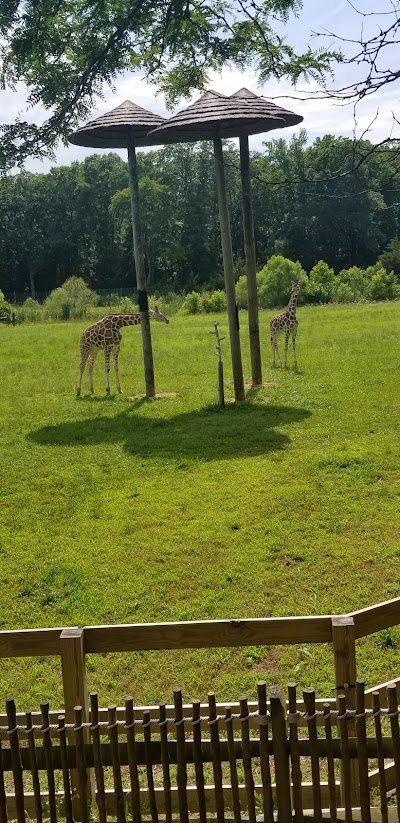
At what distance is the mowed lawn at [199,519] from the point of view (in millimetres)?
5203

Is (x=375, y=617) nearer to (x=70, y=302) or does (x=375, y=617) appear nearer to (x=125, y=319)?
(x=125, y=319)

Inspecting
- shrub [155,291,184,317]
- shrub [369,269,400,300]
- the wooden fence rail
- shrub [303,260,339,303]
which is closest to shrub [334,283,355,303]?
shrub [303,260,339,303]

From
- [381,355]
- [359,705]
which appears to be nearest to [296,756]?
[359,705]

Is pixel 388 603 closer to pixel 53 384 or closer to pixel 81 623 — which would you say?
pixel 81 623

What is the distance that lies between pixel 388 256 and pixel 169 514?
1937 inches

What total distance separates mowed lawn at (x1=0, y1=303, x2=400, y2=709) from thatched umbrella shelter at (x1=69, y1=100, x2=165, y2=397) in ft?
3.87

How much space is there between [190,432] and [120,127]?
566cm

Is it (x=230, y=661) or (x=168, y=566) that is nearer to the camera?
(x=230, y=661)

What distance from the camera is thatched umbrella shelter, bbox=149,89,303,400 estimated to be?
12305 mm

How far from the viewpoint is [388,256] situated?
5412 cm

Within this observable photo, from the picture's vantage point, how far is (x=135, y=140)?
14.6 m

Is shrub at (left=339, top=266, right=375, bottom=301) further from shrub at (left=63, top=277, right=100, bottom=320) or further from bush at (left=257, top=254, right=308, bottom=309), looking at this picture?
shrub at (left=63, top=277, right=100, bottom=320)

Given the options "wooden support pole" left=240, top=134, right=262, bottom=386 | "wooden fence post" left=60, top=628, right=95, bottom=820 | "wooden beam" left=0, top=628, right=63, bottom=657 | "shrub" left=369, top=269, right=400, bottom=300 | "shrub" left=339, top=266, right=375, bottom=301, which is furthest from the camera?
"shrub" left=339, top=266, right=375, bottom=301

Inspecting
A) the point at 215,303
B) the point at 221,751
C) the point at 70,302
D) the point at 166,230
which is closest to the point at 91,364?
the point at 221,751
